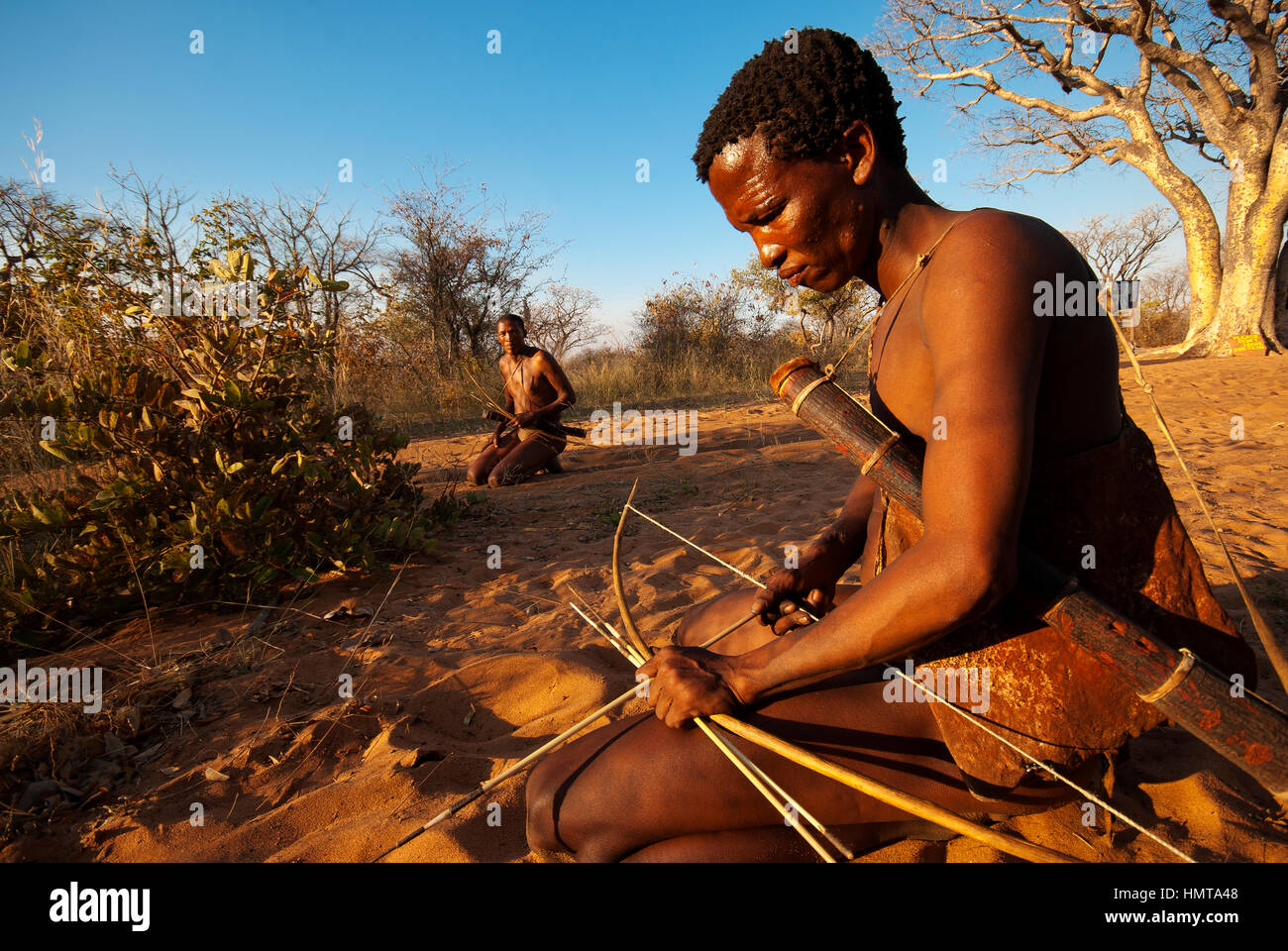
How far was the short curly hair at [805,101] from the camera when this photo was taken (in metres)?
1.25

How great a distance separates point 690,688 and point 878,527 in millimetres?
587

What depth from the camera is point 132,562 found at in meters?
2.72

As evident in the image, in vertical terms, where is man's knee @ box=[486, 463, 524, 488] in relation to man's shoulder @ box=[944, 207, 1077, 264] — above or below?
below

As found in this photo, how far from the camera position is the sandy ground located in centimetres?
154

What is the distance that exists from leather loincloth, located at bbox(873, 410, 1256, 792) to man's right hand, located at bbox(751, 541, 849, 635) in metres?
0.50

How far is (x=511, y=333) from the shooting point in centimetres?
723

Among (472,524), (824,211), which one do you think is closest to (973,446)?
(824,211)
